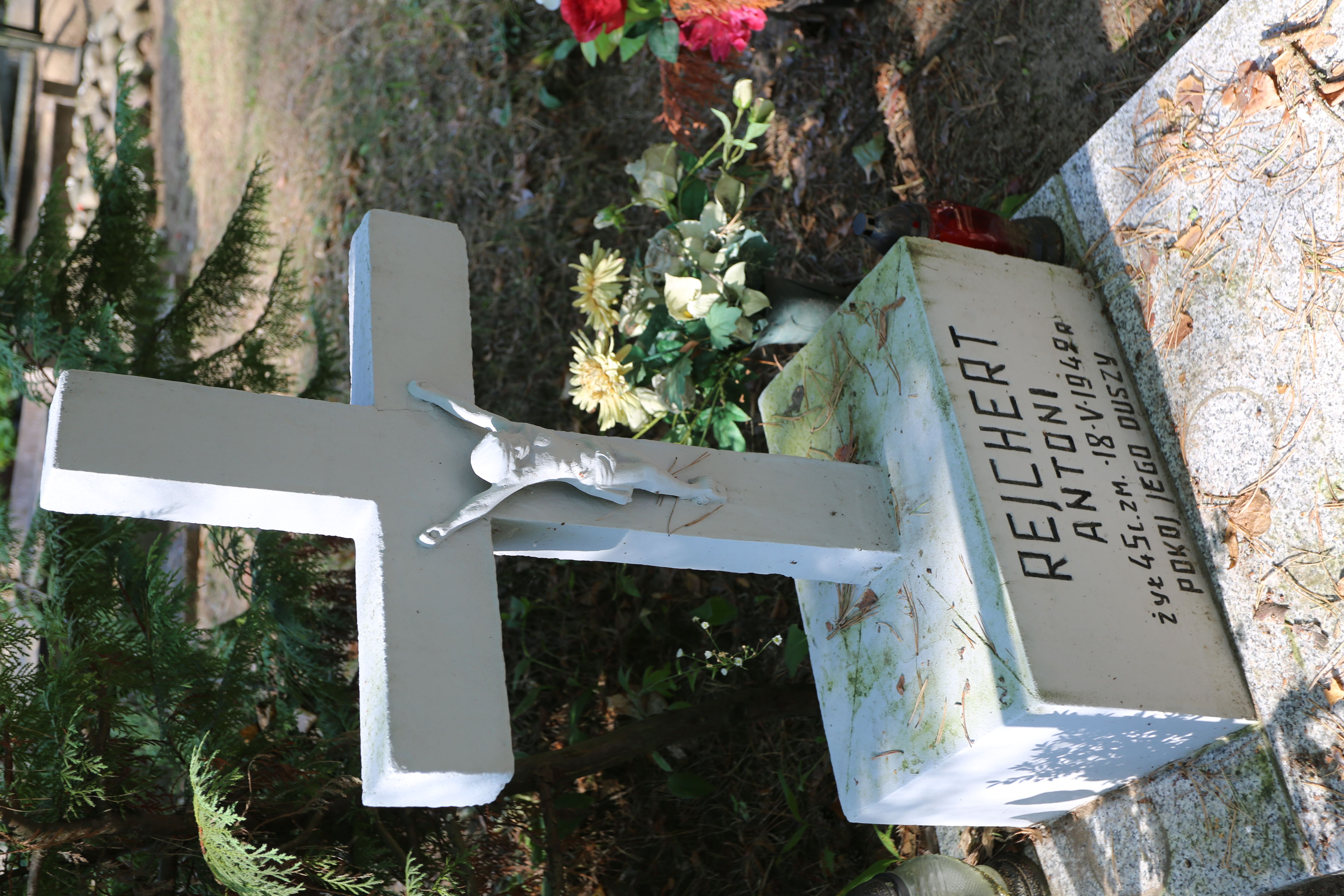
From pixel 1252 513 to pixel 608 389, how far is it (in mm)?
1430

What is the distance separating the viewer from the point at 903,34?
10.6ft

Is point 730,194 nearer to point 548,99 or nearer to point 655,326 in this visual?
point 655,326

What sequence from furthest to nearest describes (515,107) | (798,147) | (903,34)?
(515,107)
(798,147)
(903,34)

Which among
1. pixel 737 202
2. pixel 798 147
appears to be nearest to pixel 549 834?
pixel 737 202

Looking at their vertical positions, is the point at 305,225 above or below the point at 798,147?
above

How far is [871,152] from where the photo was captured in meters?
3.17

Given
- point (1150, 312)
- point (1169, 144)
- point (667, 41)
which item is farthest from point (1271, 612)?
point (667, 41)

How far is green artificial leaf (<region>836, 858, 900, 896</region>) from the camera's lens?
6.85ft

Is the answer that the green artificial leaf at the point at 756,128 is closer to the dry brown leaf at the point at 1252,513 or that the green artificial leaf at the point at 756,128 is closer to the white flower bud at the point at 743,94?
the white flower bud at the point at 743,94

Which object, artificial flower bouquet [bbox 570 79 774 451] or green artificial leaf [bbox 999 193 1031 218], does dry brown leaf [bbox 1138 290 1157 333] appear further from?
artificial flower bouquet [bbox 570 79 774 451]

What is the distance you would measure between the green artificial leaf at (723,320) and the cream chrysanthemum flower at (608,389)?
0.81ft

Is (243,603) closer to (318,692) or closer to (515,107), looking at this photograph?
(318,692)

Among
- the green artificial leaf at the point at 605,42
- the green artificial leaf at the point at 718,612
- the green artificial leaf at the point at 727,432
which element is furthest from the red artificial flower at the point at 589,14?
the green artificial leaf at the point at 718,612

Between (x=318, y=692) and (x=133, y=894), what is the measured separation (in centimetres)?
72
